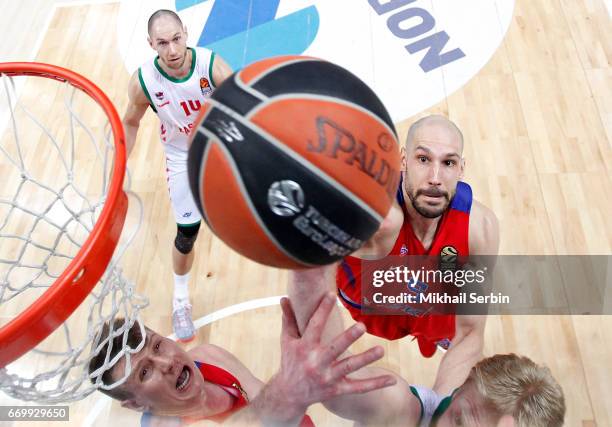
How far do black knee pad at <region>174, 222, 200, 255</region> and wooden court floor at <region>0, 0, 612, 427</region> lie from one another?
1.36ft

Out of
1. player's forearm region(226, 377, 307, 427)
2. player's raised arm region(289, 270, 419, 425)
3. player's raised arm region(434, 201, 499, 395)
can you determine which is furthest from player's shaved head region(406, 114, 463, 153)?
player's forearm region(226, 377, 307, 427)

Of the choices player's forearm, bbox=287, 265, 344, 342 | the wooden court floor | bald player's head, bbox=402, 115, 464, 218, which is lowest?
the wooden court floor

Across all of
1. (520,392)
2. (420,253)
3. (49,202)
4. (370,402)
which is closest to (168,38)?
(420,253)

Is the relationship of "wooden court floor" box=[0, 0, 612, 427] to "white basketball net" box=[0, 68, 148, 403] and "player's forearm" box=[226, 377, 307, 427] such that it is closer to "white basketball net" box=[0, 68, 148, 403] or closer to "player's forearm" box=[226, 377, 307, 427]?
"white basketball net" box=[0, 68, 148, 403]

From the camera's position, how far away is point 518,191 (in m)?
3.83

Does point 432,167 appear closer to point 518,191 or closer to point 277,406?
point 277,406

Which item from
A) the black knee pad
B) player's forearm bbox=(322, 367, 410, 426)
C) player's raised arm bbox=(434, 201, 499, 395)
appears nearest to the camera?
player's forearm bbox=(322, 367, 410, 426)

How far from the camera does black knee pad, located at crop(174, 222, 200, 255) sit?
10.3 ft

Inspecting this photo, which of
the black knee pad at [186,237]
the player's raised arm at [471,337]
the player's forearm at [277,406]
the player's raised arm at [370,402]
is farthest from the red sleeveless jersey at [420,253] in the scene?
the player's forearm at [277,406]

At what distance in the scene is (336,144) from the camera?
1.43 metres

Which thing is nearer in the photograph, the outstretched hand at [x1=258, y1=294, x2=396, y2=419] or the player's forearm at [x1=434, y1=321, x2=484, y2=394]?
the outstretched hand at [x1=258, y1=294, x2=396, y2=419]

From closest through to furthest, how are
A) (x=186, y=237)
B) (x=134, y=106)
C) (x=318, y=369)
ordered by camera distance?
(x=318, y=369) → (x=134, y=106) → (x=186, y=237)

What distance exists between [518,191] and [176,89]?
218 cm

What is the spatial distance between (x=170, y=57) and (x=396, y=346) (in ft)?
6.14
